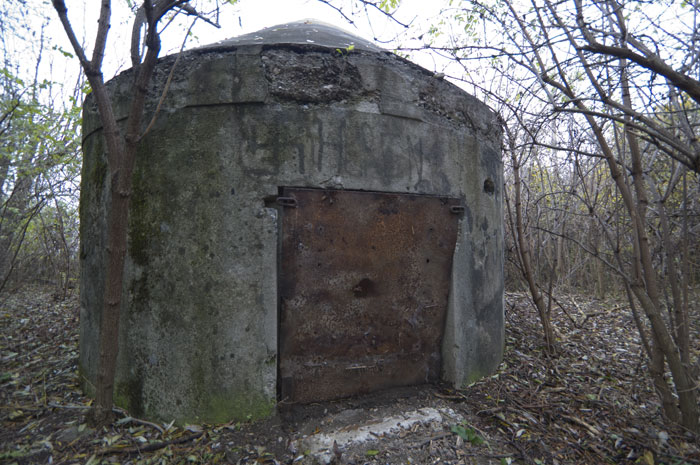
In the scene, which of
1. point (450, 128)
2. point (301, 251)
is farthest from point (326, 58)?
point (301, 251)

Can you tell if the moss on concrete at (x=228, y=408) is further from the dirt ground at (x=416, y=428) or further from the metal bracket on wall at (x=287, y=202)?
the metal bracket on wall at (x=287, y=202)

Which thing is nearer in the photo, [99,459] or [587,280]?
[99,459]

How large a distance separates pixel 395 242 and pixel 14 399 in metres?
2.95

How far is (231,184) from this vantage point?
7.61ft

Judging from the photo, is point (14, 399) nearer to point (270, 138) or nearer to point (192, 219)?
point (192, 219)

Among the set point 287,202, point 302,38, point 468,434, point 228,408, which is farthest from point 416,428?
point 302,38

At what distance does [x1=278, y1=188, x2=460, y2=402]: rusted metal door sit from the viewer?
2.39 m

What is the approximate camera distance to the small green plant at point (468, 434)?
7.35ft

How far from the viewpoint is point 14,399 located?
2777mm

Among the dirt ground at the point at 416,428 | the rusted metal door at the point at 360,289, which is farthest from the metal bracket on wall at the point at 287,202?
the dirt ground at the point at 416,428

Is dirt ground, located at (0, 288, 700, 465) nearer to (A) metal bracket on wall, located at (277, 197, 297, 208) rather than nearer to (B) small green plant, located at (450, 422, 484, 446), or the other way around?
(B) small green plant, located at (450, 422, 484, 446)

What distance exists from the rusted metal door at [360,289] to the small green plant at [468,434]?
1.49ft

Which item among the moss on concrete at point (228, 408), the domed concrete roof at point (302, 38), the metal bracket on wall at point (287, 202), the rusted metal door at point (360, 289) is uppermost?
the domed concrete roof at point (302, 38)

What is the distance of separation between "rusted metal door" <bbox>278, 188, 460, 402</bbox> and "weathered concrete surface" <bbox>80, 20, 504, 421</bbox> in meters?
0.11
